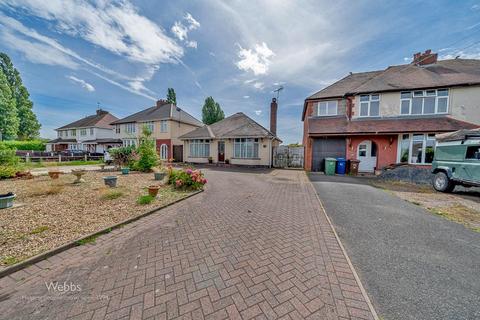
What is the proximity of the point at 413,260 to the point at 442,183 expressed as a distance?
8.83m

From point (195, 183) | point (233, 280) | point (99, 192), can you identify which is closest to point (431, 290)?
point (233, 280)

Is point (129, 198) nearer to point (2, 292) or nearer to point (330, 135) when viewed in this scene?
point (2, 292)

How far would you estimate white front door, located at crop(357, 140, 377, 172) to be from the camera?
13546mm

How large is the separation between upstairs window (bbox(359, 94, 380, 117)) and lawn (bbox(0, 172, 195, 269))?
15031 mm

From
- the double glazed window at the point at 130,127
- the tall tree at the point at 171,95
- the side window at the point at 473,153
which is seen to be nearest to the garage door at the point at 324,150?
the side window at the point at 473,153

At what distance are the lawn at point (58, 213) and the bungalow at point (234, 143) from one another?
11.0m

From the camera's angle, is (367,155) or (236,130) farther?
(236,130)

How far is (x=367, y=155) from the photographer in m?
13.7

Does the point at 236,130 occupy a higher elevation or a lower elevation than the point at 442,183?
higher

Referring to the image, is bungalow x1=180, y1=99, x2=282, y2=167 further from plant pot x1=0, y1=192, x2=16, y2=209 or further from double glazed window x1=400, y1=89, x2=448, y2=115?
plant pot x1=0, y1=192, x2=16, y2=209

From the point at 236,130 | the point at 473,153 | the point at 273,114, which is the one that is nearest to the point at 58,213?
the point at 236,130

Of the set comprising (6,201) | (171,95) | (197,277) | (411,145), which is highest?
(171,95)

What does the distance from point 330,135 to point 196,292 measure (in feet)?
46.7

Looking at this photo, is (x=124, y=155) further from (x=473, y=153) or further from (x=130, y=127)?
(x=473, y=153)
